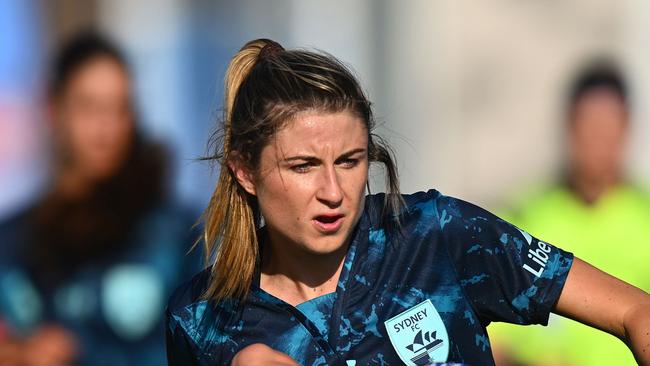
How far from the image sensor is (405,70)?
553 centimetres

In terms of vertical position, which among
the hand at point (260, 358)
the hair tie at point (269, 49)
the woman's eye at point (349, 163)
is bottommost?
the hand at point (260, 358)

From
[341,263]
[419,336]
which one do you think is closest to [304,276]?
[341,263]

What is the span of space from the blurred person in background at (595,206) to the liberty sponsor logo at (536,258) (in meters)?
2.57

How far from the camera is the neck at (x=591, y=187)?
5.48 metres

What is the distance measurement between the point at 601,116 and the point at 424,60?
0.85 m

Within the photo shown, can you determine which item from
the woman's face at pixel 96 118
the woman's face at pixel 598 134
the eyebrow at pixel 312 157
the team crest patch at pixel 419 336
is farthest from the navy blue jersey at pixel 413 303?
the woman's face at pixel 598 134

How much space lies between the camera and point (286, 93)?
112 inches

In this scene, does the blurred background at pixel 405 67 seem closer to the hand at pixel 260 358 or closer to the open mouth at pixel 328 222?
the open mouth at pixel 328 222

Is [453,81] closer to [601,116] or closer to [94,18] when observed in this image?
[601,116]

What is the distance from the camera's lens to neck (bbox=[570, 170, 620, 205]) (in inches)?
216

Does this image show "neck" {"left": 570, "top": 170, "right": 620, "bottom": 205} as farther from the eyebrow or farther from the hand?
the hand

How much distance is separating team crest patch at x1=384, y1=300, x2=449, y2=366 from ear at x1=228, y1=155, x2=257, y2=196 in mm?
486

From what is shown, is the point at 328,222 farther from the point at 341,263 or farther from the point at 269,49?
the point at 269,49

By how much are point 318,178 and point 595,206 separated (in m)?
3.01
